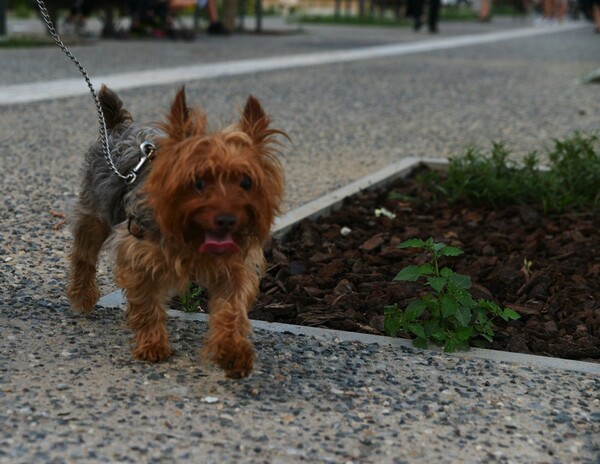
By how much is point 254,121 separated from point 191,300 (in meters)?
1.43

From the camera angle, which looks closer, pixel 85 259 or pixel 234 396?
pixel 234 396

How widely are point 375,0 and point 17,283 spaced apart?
3650cm

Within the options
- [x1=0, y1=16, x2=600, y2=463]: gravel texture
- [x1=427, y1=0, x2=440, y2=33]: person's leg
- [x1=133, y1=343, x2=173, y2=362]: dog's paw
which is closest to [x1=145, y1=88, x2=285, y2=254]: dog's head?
[x1=0, y1=16, x2=600, y2=463]: gravel texture

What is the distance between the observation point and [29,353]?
4262mm

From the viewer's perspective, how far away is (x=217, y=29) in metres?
23.8

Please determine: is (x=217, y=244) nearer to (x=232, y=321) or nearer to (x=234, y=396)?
(x=232, y=321)

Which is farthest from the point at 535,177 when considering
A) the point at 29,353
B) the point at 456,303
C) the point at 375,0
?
the point at 375,0

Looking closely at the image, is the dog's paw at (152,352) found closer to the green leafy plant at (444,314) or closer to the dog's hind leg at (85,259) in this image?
the dog's hind leg at (85,259)

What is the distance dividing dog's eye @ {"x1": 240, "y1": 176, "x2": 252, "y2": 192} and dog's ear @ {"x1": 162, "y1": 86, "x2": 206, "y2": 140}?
0.80 ft

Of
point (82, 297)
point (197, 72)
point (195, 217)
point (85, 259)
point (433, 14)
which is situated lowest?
point (433, 14)

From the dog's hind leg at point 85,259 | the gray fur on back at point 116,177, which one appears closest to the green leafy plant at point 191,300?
the dog's hind leg at point 85,259

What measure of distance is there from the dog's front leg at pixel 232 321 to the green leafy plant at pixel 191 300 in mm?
698

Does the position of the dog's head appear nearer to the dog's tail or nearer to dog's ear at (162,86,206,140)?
dog's ear at (162,86,206,140)

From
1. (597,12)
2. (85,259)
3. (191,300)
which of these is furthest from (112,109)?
(597,12)
